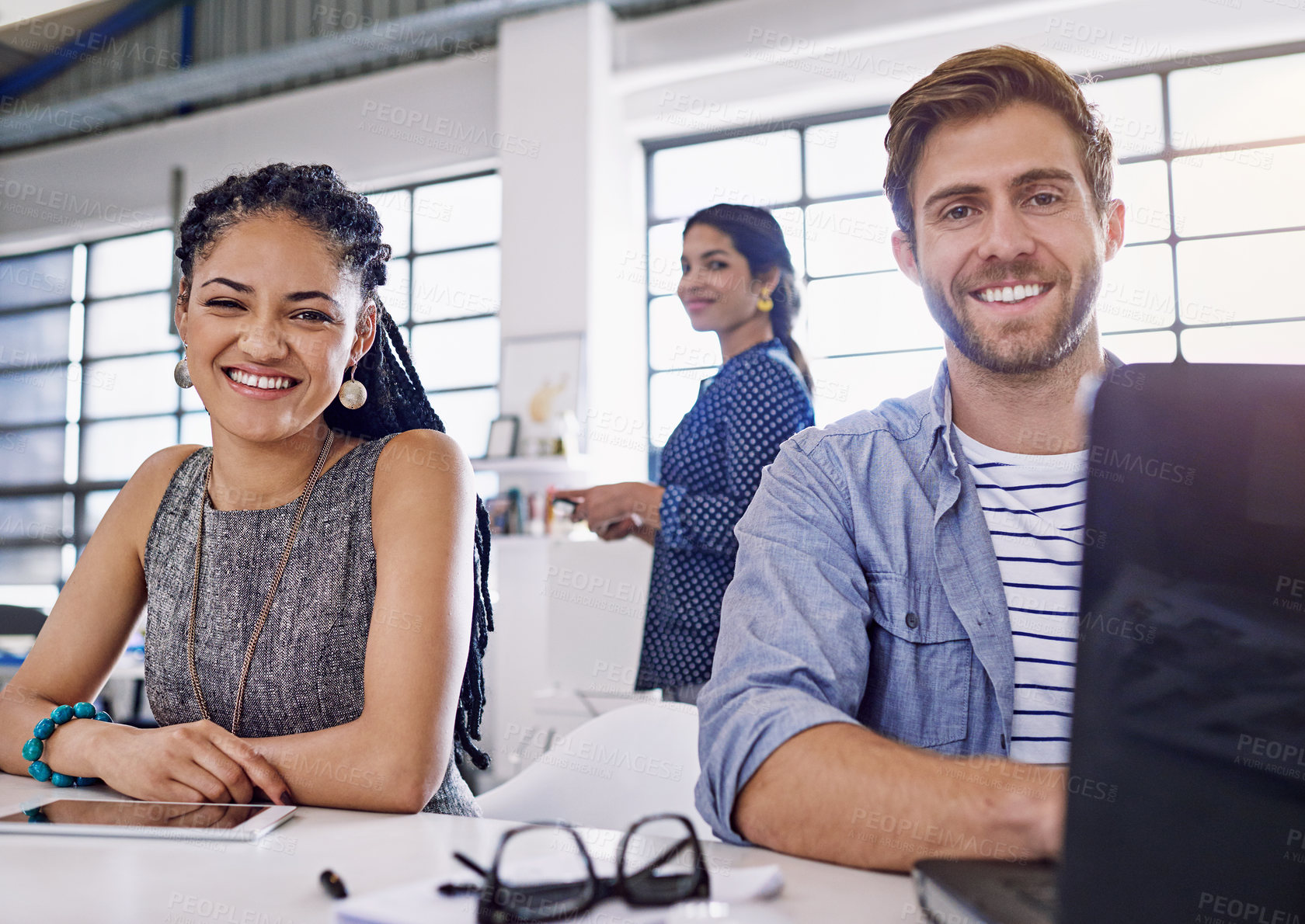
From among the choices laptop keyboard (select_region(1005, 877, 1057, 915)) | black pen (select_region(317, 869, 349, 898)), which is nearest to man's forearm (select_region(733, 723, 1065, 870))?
laptop keyboard (select_region(1005, 877, 1057, 915))

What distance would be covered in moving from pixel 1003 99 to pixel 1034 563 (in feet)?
1.88

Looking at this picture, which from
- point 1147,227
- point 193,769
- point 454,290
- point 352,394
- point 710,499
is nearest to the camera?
point 193,769

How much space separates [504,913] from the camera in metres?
0.61

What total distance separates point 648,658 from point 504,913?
1695 mm

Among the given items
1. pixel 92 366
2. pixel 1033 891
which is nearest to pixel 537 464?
pixel 92 366

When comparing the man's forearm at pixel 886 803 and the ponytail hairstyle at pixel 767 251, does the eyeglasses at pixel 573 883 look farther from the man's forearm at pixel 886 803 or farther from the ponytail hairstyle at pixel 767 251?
the ponytail hairstyle at pixel 767 251

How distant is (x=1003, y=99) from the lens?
1181 millimetres

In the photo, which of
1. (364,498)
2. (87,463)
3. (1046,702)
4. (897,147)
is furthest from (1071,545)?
(87,463)

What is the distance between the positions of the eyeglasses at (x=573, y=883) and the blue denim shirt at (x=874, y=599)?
0.79 ft

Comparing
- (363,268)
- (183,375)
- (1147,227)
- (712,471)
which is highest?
(1147,227)

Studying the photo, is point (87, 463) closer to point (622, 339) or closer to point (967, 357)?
point (622, 339)

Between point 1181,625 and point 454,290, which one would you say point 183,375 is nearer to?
point 1181,625

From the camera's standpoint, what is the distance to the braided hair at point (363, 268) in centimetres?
144

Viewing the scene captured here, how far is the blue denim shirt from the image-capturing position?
0.99 meters
